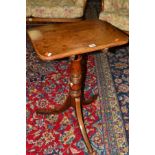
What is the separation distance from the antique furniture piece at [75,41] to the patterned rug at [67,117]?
0.14m

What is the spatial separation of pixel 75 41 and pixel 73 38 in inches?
2.0

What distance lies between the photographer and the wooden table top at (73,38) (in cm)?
162

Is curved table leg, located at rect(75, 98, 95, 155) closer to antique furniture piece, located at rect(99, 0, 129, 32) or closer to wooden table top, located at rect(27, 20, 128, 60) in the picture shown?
wooden table top, located at rect(27, 20, 128, 60)

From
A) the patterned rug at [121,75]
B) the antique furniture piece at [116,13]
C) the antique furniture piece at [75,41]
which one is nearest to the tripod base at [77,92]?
the antique furniture piece at [75,41]

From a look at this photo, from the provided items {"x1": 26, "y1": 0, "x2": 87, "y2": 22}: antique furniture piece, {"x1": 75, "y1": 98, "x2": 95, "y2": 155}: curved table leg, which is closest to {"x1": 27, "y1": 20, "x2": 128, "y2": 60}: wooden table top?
{"x1": 75, "y1": 98, "x2": 95, "y2": 155}: curved table leg

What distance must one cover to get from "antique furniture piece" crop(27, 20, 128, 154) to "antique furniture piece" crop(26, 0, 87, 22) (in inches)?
47.9

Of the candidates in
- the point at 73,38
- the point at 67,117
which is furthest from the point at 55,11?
the point at 73,38

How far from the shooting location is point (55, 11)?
322cm

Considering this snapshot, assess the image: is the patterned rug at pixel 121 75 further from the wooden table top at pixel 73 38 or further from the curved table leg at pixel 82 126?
the wooden table top at pixel 73 38
